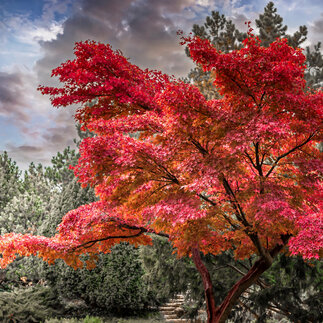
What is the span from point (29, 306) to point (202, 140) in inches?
268

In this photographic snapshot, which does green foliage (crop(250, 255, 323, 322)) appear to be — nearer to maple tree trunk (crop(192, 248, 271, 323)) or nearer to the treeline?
the treeline

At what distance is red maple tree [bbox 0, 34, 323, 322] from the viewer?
412cm

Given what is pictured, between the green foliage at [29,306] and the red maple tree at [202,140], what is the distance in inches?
118

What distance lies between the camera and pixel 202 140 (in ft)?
15.1

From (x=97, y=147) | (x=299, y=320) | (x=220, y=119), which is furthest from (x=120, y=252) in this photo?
(x=220, y=119)

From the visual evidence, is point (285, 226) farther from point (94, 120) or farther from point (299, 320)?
point (94, 120)

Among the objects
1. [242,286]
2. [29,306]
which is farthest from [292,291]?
[29,306]

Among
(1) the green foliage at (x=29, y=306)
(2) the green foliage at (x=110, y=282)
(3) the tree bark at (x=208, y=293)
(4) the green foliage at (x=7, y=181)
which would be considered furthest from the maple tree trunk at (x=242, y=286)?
(4) the green foliage at (x=7, y=181)

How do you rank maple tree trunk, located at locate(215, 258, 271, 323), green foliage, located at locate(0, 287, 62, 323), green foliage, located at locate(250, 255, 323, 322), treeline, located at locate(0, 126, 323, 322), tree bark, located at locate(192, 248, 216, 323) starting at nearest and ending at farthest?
maple tree trunk, located at locate(215, 258, 271, 323) → green foliage, located at locate(250, 255, 323, 322) → tree bark, located at locate(192, 248, 216, 323) → treeline, located at locate(0, 126, 323, 322) → green foliage, located at locate(0, 287, 62, 323)

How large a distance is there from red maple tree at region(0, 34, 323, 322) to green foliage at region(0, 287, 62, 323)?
3.00 metres

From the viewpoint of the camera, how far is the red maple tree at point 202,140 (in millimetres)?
4117

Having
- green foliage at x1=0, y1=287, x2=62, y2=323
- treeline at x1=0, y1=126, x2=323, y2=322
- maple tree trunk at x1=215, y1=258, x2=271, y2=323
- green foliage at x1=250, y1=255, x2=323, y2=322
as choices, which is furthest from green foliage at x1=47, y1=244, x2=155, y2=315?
maple tree trunk at x1=215, y1=258, x2=271, y2=323

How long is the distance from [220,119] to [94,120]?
7.25 ft

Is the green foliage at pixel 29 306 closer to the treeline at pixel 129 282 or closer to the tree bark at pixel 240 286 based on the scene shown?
the treeline at pixel 129 282
